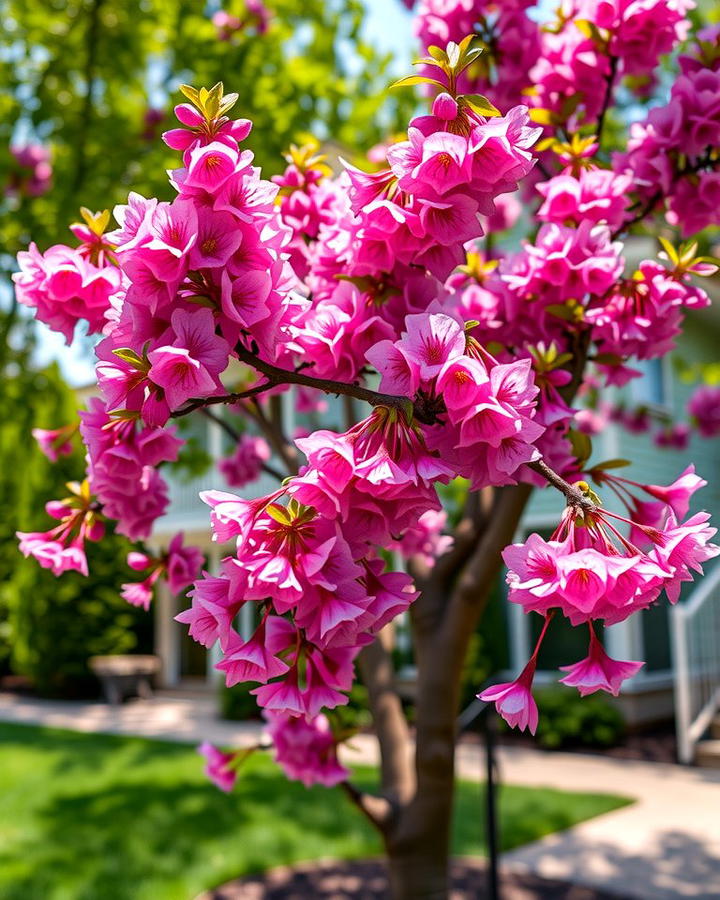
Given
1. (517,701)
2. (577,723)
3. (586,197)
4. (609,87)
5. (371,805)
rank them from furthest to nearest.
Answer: (577,723) < (371,805) < (609,87) < (586,197) < (517,701)

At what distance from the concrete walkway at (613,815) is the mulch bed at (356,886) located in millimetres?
248

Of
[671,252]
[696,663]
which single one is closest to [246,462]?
[671,252]

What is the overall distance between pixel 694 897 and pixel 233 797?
385 centimetres

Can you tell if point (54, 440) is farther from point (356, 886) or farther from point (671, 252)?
point (356, 886)

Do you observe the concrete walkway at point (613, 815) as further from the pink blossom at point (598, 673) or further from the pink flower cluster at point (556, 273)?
the pink blossom at point (598, 673)

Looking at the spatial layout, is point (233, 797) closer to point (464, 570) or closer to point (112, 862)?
point (112, 862)

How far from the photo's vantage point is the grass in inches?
207

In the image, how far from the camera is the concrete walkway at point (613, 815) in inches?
211

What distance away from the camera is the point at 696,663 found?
1006 centimetres

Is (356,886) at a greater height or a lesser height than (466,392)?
lesser

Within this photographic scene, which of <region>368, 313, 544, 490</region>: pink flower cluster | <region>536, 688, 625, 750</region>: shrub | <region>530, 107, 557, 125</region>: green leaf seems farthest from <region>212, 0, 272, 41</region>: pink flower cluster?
<region>536, 688, 625, 750</region>: shrub

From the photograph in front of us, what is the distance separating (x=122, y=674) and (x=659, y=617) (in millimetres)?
9015

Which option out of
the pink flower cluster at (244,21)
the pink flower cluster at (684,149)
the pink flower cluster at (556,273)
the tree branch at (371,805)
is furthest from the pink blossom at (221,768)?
the pink flower cluster at (244,21)

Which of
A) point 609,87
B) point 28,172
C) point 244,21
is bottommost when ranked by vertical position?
point 609,87
